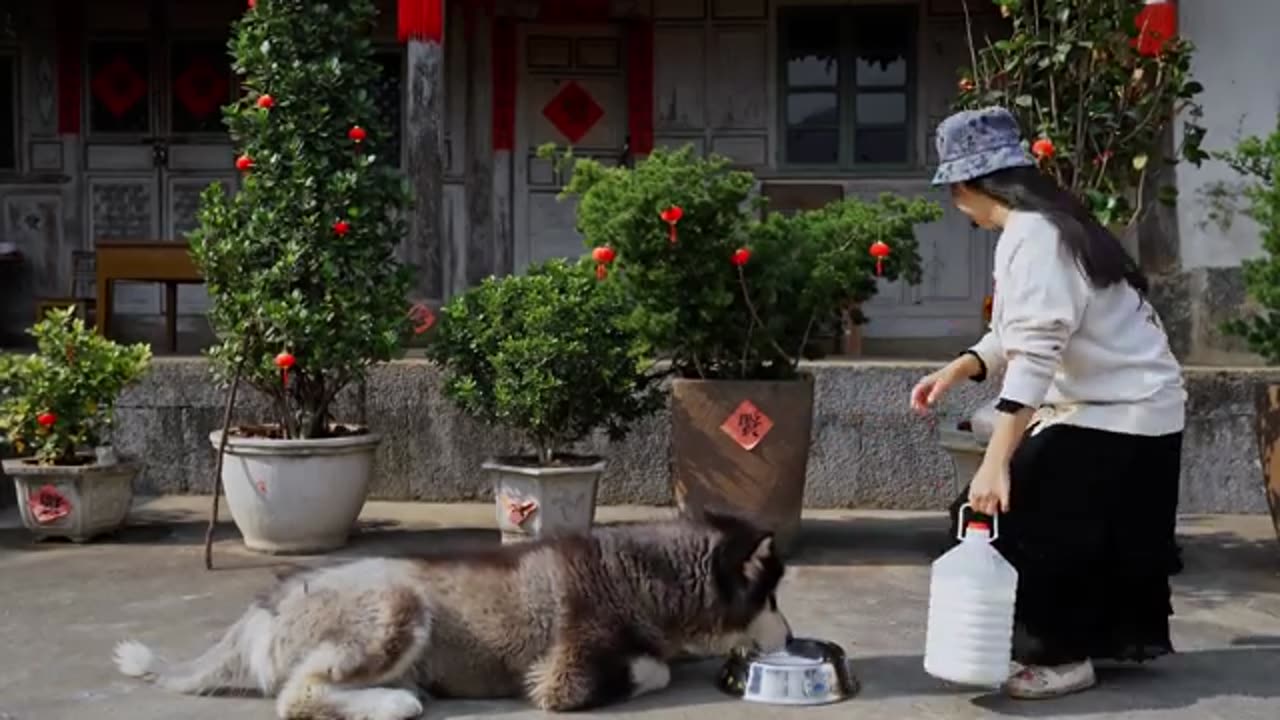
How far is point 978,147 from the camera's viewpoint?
Result: 420 centimetres

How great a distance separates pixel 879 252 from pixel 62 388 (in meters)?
4.04

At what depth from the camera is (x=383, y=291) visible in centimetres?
682

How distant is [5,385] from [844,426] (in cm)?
455

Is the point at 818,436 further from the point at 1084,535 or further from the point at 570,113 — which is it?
the point at 570,113

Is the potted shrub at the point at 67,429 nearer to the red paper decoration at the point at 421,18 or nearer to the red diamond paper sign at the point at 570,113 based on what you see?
the red paper decoration at the point at 421,18

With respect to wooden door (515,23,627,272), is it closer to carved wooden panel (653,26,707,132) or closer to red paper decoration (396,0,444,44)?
carved wooden panel (653,26,707,132)

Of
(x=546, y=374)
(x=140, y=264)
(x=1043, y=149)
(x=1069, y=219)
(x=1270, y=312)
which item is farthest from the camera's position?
(x=140, y=264)

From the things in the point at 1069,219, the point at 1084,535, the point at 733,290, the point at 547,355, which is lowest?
the point at 1084,535

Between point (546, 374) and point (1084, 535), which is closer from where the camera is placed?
point (1084, 535)

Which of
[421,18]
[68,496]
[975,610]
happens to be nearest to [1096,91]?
[975,610]

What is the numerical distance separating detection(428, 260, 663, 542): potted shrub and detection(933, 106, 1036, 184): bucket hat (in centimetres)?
241

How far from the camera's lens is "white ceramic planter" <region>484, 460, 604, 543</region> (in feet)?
20.5

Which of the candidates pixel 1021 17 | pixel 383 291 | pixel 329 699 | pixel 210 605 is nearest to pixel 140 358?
pixel 383 291

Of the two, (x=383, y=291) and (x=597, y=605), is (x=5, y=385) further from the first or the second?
(x=597, y=605)
